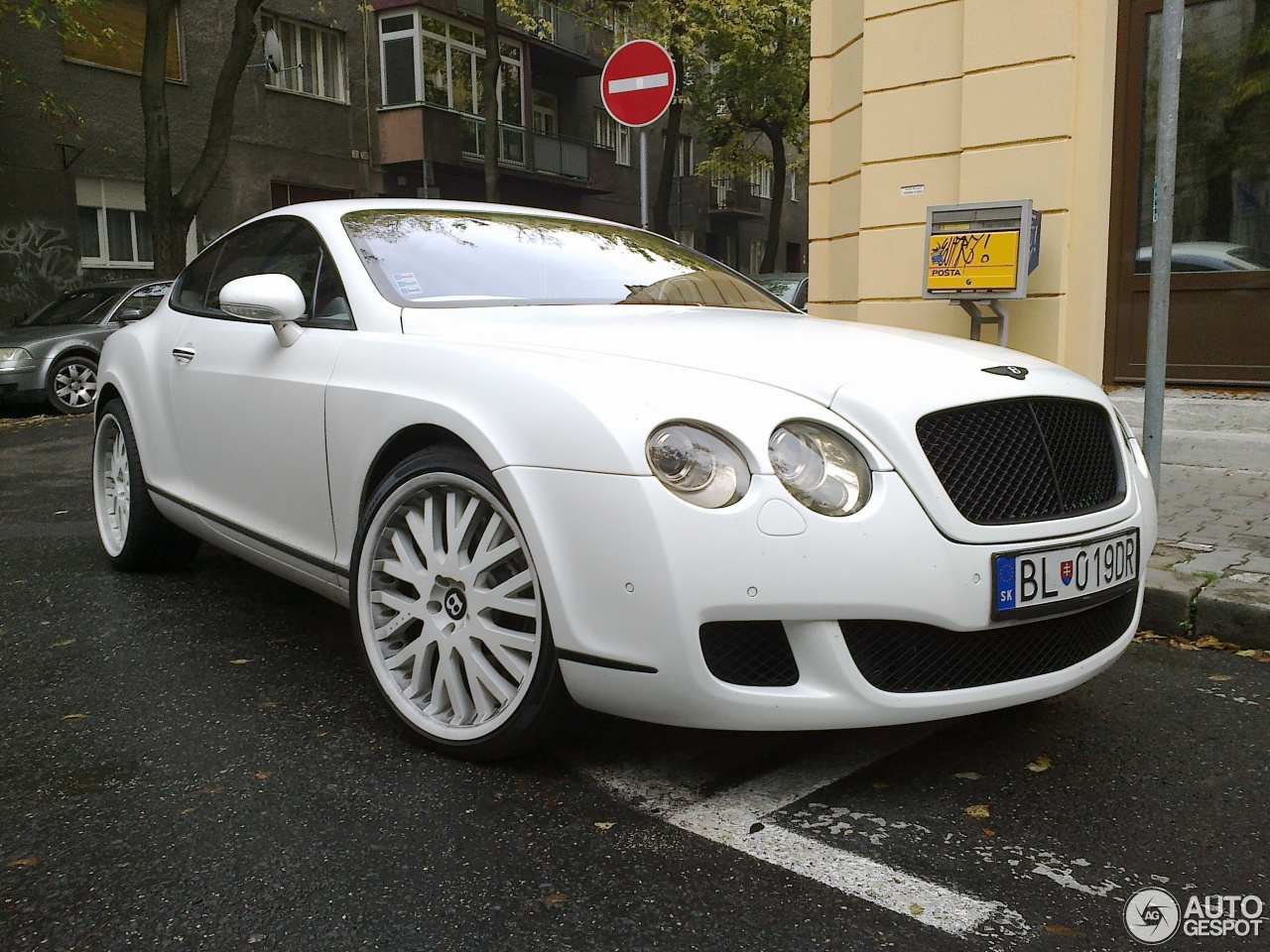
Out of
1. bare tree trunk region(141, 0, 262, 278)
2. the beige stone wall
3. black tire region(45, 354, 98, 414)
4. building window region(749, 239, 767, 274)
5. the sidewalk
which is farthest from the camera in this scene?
building window region(749, 239, 767, 274)

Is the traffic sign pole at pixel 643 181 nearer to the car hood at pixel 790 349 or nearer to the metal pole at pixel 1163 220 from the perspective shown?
the metal pole at pixel 1163 220

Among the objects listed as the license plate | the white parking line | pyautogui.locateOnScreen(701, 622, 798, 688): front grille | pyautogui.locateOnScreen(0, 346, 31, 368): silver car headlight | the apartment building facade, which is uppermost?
the apartment building facade

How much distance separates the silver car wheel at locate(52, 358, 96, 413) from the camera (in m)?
11.7

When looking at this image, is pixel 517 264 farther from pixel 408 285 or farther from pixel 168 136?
pixel 168 136

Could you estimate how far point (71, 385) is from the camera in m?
11.8

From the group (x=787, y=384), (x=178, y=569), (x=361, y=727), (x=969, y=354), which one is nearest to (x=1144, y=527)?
(x=969, y=354)

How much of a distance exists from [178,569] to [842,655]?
10.7 feet

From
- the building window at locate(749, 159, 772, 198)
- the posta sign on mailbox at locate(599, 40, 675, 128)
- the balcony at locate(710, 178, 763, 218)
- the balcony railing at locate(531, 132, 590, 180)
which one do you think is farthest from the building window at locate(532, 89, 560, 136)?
the posta sign on mailbox at locate(599, 40, 675, 128)

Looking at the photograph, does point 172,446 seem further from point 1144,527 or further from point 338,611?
point 1144,527

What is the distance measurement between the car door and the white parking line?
3.85 ft

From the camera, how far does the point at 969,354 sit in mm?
2910

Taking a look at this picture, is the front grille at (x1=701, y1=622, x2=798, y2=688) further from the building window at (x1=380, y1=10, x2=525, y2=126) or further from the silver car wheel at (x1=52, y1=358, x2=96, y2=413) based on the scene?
the building window at (x1=380, y1=10, x2=525, y2=126)

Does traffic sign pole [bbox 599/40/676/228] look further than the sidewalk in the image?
Yes

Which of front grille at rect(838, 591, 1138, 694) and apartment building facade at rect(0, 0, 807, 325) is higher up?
apartment building facade at rect(0, 0, 807, 325)
